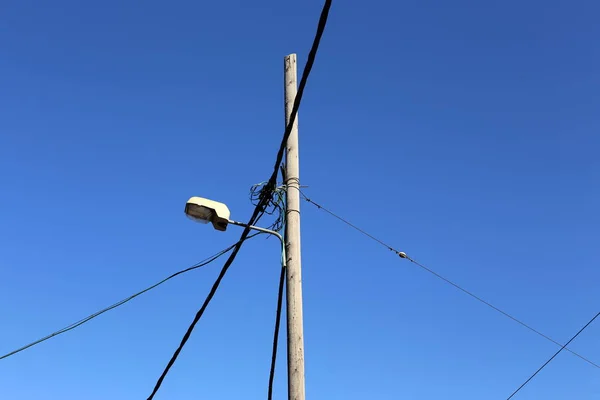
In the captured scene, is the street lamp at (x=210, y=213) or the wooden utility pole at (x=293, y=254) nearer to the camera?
the wooden utility pole at (x=293, y=254)

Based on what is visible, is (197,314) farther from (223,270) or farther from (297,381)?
(297,381)

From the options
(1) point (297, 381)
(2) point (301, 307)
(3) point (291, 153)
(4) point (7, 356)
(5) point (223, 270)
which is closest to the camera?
(1) point (297, 381)

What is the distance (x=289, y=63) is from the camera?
7.34 meters

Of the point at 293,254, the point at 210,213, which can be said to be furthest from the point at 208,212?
the point at 293,254

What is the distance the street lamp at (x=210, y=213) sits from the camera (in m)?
6.50

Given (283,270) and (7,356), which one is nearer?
(283,270)

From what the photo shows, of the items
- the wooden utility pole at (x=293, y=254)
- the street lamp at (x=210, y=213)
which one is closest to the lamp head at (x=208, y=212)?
the street lamp at (x=210, y=213)

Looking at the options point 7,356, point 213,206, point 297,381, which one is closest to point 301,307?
point 297,381

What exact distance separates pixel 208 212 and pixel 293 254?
3.32 ft

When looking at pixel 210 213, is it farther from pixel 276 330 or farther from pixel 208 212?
pixel 276 330

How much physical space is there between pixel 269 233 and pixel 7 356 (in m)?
3.99

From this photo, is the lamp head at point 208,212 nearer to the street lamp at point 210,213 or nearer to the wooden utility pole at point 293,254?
the street lamp at point 210,213

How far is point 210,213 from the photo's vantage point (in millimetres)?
6570

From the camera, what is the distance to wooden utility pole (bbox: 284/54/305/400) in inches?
223
